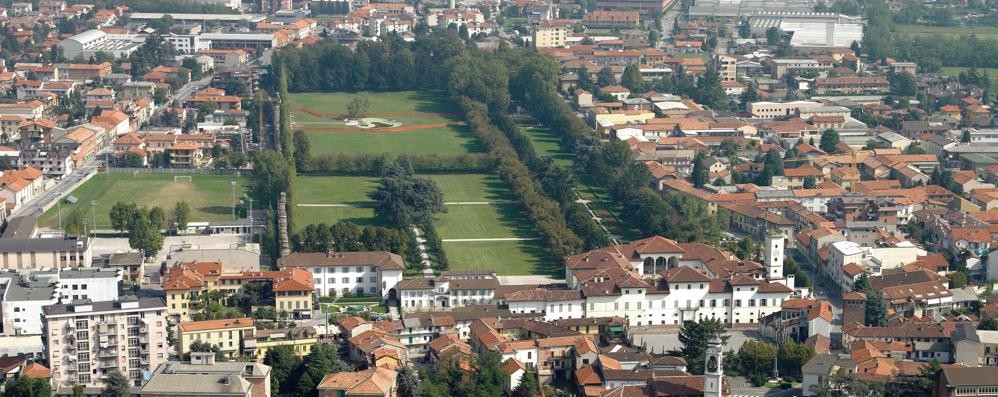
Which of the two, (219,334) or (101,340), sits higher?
(101,340)

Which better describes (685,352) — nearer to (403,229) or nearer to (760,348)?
(760,348)

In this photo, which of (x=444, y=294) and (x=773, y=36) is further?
(x=773, y=36)

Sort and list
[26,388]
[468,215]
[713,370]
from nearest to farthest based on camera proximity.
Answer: [713,370] < [26,388] < [468,215]

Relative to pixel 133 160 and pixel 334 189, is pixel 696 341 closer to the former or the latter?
pixel 334 189

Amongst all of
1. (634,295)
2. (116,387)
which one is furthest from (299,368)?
(634,295)

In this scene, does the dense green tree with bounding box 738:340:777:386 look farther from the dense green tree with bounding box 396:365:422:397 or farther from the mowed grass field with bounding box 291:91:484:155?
the mowed grass field with bounding box 291:91:484:155

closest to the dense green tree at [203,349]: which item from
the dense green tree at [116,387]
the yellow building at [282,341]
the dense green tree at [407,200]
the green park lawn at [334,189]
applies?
the yellow building at [282,341]

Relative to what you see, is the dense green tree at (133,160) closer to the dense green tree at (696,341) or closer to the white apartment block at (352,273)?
the white apartment block at (352,273)
